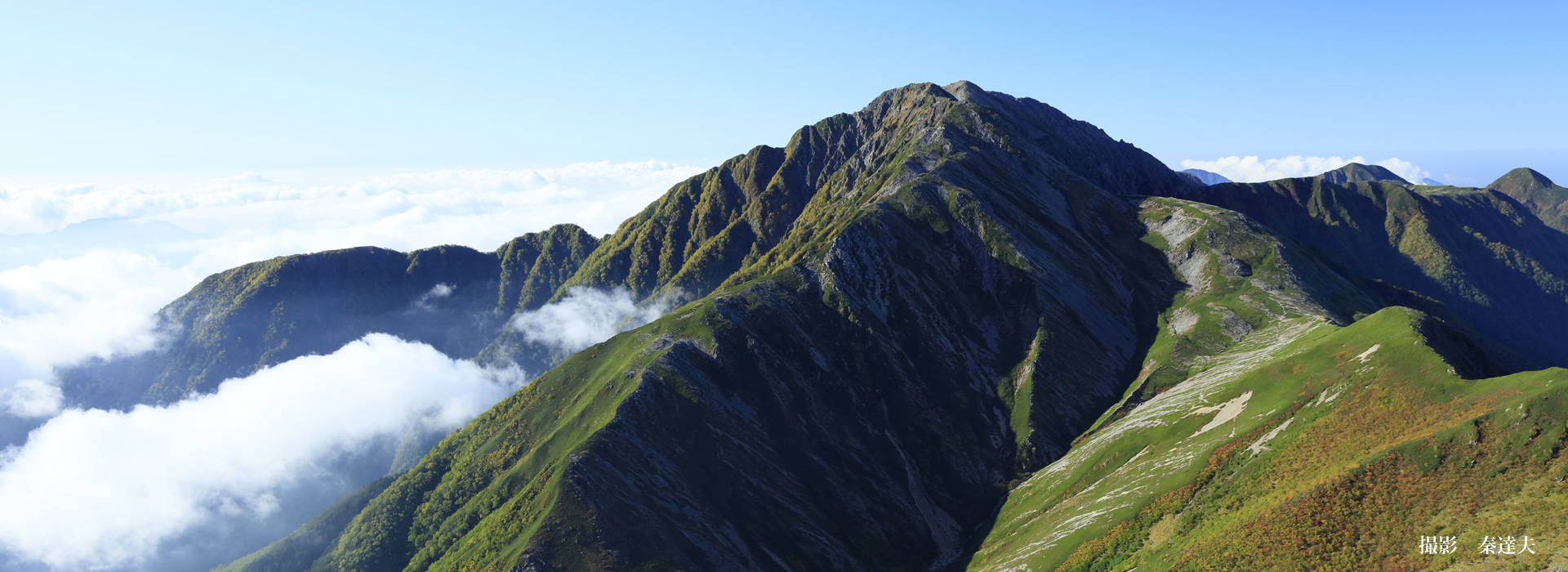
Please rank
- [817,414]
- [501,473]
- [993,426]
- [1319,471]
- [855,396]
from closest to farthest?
[1319,471] → [501,473] → [817,414] → [993,426] → [855,396]

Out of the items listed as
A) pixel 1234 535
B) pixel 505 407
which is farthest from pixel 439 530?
pixel 1234 535

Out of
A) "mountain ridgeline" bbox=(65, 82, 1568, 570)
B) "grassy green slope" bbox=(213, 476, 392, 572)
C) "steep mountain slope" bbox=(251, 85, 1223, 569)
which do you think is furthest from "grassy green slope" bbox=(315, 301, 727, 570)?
"grassy green slope" bbox=(213, 476, 392, 572)

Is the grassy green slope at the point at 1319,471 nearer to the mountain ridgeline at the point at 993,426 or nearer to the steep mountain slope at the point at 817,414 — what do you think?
the mountain ridgeline at the point at 993,426

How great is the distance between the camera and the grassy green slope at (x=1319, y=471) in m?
54.6

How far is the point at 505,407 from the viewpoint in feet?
510

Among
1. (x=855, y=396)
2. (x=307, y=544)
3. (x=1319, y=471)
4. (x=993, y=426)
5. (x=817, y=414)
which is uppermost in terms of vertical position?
(x=855, y=396)

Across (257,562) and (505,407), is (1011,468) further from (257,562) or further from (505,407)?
(257,562)

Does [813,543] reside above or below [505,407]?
below

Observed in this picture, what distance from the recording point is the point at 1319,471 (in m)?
66.4

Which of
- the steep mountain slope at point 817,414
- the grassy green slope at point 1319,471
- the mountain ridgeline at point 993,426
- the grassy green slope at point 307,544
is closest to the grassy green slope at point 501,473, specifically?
the steep mountain slope at point 817,414

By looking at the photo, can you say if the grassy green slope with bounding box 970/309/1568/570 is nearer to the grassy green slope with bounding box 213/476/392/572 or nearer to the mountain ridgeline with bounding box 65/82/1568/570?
the mountain ridgeline with bounding box 65/82/1568/570

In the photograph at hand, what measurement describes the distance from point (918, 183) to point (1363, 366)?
120924mm

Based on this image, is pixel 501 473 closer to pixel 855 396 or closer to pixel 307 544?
pixel 855 396

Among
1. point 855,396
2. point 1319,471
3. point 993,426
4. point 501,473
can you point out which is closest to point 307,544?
point 501,473
